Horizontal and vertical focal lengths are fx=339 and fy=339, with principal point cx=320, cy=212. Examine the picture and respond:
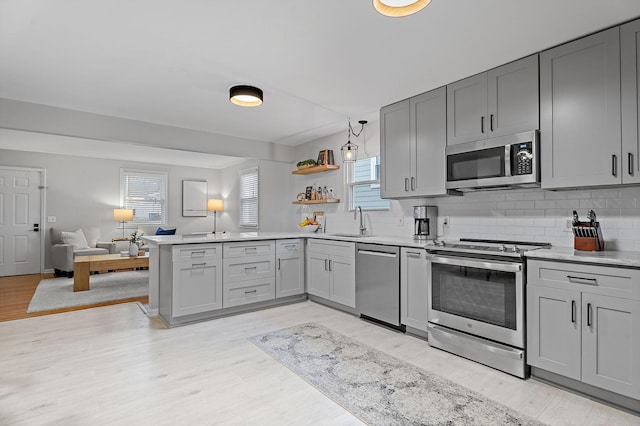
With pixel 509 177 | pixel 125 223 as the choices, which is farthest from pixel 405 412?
pixel 125 223

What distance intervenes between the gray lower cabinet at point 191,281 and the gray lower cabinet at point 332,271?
1227 mm

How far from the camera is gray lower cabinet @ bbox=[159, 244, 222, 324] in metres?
3.60

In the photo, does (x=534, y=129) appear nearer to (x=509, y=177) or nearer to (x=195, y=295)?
(x=509, y=177)

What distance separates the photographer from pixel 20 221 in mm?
6770

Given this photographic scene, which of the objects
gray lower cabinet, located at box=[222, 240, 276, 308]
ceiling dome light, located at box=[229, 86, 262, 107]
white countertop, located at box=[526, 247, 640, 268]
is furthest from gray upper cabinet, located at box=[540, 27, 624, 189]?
gray lower cabinet, located at box=[222, 240, 276, 308]

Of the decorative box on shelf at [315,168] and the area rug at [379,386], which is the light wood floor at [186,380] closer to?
the area rug at [379,386]

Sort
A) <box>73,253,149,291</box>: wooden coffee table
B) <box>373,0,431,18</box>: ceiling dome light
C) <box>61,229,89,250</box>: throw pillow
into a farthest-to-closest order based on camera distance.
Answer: <box>61,229,89,250</box>: throw pillow
<box>73,253,149,291</box>: wooden coffee table
<box>373,0,431,18</box>: ceiling dome light

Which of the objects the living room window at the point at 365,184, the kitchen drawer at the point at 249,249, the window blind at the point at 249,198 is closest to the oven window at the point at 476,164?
the living room window at the point at 365,184

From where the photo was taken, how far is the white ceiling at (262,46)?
2143mm

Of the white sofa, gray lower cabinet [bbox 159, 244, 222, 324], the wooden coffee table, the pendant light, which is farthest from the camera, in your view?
the white sofa

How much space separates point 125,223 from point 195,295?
539 cm

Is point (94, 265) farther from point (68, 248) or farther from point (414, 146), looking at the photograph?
point (414, 146)

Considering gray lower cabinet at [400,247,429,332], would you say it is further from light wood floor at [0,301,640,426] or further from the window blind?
the window blind

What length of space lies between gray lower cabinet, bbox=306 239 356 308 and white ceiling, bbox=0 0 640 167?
5.65 feet
